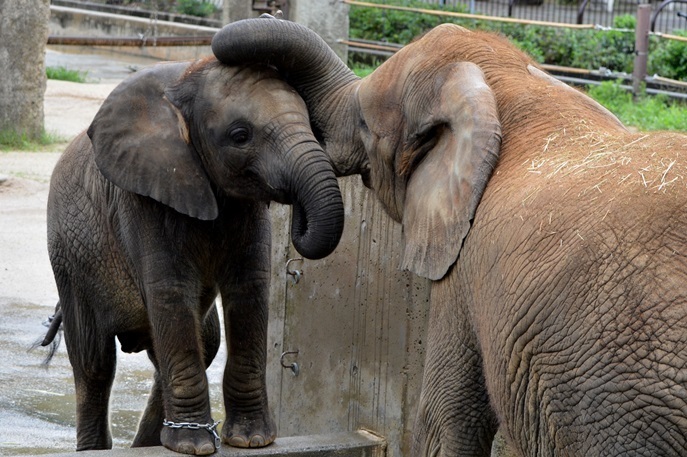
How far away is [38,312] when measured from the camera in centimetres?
852

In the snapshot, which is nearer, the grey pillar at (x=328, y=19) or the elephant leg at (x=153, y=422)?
the elephant leg at (x=153, y=422)

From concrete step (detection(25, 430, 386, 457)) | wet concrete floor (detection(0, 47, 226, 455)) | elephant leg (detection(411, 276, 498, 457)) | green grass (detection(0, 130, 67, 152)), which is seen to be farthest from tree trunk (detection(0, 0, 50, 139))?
elephant leg (detection(411, 276, 498, 457))

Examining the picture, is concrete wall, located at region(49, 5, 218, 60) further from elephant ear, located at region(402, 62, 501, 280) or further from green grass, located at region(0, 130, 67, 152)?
elephant ear, located at region(402, 62, 501, 280)

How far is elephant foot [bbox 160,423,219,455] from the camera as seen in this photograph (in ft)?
16.2

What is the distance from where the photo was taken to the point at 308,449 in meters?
5.25

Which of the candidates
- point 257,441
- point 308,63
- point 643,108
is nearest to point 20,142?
point 643,108

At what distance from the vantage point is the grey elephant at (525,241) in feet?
9.91

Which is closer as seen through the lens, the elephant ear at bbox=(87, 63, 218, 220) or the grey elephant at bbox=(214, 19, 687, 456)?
the grey elephant at bbox=(214, 19, 687, 456)

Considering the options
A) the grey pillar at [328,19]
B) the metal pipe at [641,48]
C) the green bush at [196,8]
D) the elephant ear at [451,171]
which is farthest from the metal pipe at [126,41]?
the elephant ear at [451,171]

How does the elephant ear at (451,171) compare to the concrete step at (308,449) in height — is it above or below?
above

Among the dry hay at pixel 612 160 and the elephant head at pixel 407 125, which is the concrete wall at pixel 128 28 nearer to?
the elephant head at pixel 407 125

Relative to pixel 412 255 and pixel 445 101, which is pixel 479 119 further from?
pixel 412 255

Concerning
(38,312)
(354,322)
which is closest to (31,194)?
(38,312)

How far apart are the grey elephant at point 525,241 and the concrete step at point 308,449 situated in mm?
1210
